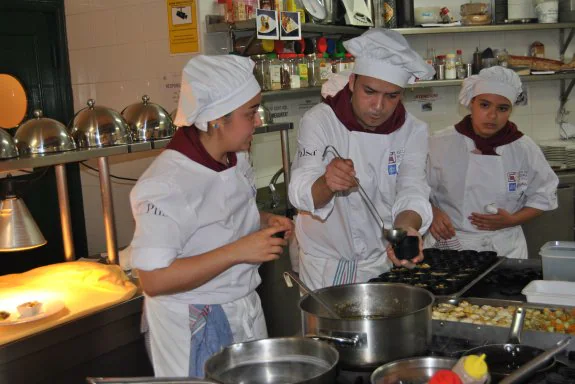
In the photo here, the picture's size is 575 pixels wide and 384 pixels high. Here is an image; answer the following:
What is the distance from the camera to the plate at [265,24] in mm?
4047

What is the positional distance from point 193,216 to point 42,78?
10.2 feet

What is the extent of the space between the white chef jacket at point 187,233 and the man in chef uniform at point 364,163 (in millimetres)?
344

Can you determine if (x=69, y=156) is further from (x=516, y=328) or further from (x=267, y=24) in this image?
(x=516, y=328)

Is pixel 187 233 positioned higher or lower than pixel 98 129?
lower

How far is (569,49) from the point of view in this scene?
6.03 meters

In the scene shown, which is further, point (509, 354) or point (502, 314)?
point (502, 314)

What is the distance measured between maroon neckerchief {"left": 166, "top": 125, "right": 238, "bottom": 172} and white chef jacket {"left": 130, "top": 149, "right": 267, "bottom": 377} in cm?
2

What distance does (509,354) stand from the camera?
1.79m

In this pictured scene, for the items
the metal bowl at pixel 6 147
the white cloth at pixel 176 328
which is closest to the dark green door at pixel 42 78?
the metal bowl at pixel 6 147

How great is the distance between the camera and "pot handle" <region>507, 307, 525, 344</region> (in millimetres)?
1852

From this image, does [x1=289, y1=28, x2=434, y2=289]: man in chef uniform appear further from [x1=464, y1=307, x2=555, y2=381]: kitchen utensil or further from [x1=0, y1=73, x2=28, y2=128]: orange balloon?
[x1=0, y1=73, x2=28, y2=128]: orange balloon

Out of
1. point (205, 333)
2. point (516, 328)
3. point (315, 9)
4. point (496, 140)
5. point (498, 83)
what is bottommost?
point (205, 333)

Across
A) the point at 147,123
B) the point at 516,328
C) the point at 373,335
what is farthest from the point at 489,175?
the point at 373,335

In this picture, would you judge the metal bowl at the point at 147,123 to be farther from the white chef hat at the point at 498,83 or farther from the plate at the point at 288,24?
the white chef hat at the point at 498,83
